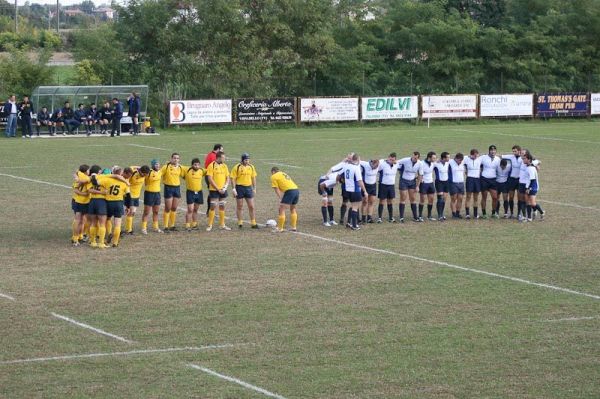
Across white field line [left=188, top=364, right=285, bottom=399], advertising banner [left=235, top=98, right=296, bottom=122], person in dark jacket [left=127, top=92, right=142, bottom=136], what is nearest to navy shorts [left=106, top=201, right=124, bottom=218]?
white field line [left=188, top=364, right=285, bottom=399]

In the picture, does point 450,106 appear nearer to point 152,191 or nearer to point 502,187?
point 502,187

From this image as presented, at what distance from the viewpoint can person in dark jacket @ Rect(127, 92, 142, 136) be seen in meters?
50.1

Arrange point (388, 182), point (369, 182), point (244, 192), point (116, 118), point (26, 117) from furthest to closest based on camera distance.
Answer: point (116, 118) → point (26, 117) → point (388, 182) → point (369, 182) → point (244, 192)

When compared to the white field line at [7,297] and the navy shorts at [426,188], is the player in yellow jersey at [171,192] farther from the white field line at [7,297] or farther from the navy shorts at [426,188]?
the white field line at [7,297]

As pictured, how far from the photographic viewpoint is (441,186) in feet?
87.2

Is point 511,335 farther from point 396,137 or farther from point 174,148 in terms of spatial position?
point 396,137

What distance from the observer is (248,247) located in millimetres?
22703

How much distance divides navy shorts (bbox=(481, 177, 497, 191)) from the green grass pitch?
1.20 metres

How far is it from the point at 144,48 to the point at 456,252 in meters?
43.9

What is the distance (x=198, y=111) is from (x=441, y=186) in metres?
30.0

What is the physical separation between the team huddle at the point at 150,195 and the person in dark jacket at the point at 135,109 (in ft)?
82.2

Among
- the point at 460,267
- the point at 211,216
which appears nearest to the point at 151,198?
the point at 211,216

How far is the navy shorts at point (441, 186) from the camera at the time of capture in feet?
87.2

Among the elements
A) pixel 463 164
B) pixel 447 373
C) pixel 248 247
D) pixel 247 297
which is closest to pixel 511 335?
pixel 447 373
